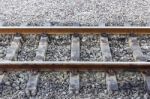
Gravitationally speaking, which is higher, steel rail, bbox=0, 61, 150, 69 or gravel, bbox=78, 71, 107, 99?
steel rail, bbox=0, 61, 150, 69

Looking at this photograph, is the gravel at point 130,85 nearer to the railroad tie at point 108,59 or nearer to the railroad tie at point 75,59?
the railroad tie at point 108,59

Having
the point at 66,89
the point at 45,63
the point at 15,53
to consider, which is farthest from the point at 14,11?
the point at 66,89

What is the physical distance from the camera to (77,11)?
754 centimetres

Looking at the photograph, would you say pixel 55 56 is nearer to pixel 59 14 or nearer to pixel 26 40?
pixel 26 40

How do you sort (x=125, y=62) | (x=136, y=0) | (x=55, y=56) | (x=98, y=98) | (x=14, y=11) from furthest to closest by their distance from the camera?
(x=136, y=0), (x=14, y=11), (x=55, y=56), (x=125, y=62), (x=98, y=98)

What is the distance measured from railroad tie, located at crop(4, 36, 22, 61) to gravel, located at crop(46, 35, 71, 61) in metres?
0.54

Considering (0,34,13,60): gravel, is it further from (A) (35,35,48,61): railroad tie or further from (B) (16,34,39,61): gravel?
(A) (35,35,48,61): railroad tie

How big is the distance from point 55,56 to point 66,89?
0.90m

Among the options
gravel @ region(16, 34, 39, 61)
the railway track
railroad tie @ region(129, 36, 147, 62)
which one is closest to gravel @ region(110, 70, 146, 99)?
the railway track

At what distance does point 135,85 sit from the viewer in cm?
509

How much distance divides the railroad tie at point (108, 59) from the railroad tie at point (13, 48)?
145 centimetres

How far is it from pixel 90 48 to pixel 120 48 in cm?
52

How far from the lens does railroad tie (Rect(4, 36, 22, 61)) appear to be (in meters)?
5.68

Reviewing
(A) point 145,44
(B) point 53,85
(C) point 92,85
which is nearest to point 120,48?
(A) point 145,44
